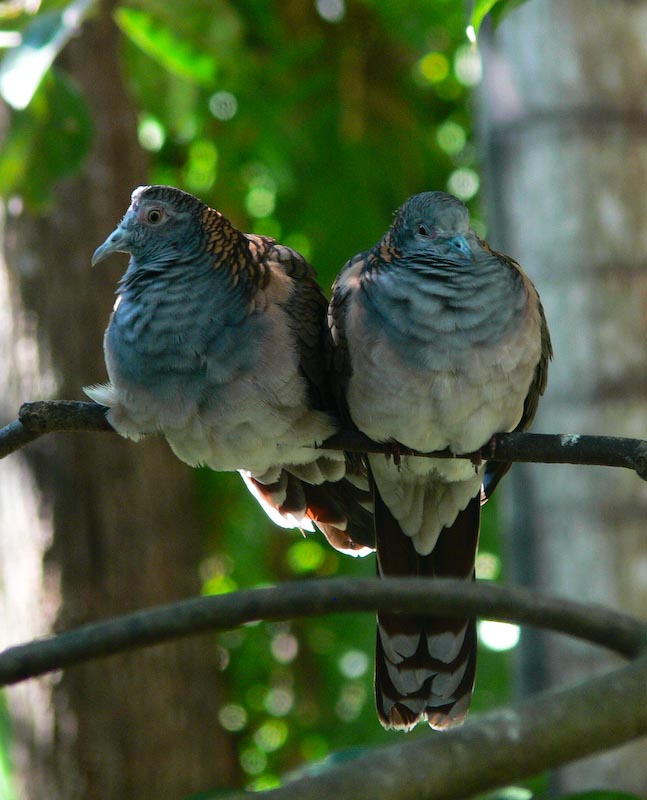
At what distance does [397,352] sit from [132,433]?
658mm

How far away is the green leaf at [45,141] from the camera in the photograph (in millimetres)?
3271

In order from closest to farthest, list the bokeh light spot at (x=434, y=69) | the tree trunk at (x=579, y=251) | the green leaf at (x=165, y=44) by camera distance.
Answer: the green leaf at (x=165, y=44) < the tree trunk at (x=579, y=251) < the bokeh light spot at (x=434, y=69)

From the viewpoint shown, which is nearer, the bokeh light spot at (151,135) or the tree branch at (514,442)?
the tree branch at (514,442)

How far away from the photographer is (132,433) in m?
2.41

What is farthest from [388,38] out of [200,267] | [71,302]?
[200,267]

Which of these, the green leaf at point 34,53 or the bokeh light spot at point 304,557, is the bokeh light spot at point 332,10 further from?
the bokeh light spot at point 304,557

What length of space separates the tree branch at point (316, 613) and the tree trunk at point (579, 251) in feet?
9.36

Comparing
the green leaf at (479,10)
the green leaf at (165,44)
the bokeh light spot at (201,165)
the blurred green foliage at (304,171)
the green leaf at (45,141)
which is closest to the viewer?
the green leaf at (479,10)

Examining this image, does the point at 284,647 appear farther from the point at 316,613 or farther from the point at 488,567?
the point at 316,613

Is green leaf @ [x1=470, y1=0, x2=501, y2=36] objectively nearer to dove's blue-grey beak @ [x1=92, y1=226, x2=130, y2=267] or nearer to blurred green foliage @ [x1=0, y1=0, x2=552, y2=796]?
dove's blue-grey beak @ [x1=92, y1=226, x2=130, y2=267]

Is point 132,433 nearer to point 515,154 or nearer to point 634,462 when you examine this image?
point 634,462

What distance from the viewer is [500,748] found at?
1132 millimetres

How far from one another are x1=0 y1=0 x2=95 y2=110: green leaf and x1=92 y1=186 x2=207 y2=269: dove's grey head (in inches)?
14.3

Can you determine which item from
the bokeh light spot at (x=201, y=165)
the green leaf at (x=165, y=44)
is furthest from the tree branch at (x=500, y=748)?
the bokeh light spot at (x=201, y=165)
